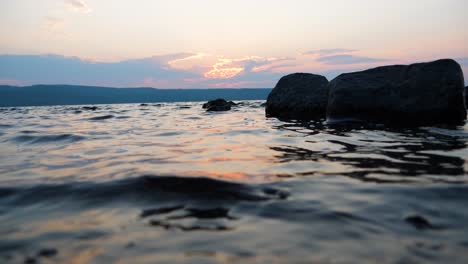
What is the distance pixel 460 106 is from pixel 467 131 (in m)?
1.99

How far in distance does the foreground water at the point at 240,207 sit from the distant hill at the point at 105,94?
131m

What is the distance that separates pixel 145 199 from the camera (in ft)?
7.06

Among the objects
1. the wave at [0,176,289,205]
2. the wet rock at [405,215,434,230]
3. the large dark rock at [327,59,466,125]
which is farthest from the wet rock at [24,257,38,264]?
the large dark rock at [327,59,466,125]

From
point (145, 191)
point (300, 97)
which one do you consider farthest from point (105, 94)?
point (145, 191)

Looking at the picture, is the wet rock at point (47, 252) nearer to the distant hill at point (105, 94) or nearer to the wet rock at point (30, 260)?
the wet rock at point (30, 260)

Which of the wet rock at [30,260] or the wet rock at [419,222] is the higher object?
the wet rock at [30,260]

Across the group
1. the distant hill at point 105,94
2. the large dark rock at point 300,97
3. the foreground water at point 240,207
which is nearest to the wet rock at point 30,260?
the foreground water at point 240,207

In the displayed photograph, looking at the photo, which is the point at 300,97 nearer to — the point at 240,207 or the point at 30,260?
the point at 240,207

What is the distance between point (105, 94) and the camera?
153m

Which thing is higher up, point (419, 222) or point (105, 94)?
point (105, 94)

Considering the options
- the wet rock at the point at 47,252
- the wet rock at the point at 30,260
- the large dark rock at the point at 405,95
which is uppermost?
the large dark rock at the point at 405,95

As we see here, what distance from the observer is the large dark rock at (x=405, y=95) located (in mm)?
6848

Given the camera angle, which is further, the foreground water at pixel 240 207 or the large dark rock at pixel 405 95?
the large dark rock at pixel 405 95

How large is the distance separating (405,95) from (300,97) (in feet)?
11.9
